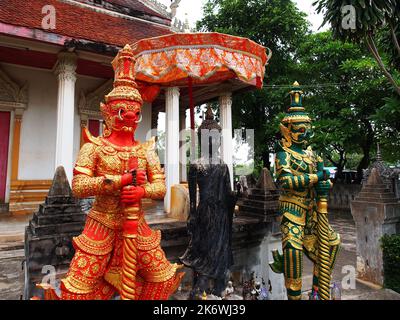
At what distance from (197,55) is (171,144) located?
5214 millimetres

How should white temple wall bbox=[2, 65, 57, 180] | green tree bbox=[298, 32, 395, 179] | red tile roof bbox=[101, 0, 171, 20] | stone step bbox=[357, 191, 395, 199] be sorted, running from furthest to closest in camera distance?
green tree bbox=[298, 32, 395, 179] < red tile roof bbox=[101, 0, 171, 20] < white temple wall bbox=[2, 65, 57, 180] < stone step bbox=[357, 191, 395, 199]

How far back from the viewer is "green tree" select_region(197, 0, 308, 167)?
14750 millimetres

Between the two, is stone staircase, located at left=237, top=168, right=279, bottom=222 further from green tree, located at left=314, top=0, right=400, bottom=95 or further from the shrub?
green tree, located at left=314, top=0, right=400, bottom=95

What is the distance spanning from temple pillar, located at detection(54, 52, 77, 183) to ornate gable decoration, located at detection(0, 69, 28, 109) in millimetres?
2032

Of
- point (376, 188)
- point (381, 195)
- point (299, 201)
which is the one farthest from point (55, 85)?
point (381, 195)

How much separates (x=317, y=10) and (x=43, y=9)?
7519 millimetres

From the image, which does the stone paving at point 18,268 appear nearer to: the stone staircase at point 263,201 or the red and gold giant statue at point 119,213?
the stone staircase at point 263,201

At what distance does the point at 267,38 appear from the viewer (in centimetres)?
1529

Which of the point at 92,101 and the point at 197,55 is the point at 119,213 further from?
the point at 92,101

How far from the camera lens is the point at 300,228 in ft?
11.6

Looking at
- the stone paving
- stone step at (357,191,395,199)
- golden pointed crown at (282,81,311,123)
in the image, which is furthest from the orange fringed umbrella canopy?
stone step at (357,191,395,199)

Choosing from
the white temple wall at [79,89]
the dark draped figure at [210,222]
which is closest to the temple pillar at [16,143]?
the white temple wall at [79,89]

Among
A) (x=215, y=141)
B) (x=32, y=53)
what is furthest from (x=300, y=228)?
(x=32, y=53)
